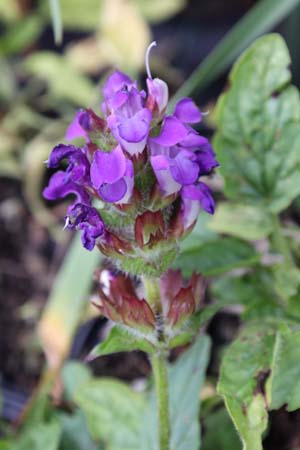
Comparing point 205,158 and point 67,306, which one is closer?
point 205,158

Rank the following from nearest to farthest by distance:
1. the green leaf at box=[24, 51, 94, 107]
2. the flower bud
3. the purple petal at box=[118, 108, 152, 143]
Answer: the purple petal at box=[118, 108, 152, 143] → the flower bud → the green leaf at box=[24, 51, 94, 107]

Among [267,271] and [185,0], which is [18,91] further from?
[267,271]

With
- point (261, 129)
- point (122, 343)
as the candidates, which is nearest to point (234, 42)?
point (261, 129)

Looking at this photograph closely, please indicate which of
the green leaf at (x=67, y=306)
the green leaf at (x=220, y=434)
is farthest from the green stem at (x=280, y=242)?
the green leaf at (x=67, y=306)

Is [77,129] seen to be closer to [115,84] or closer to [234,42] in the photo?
[115,84]

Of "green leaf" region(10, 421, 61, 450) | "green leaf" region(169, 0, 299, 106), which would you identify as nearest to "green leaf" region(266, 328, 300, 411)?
"green leaf" region(10, 421, 61, 450)

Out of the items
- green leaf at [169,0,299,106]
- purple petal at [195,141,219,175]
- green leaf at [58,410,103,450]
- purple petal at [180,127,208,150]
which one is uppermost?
purple petal at [180,127,208,150]

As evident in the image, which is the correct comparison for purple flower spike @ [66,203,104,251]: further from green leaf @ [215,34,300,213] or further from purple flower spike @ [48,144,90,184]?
green leaf @ [215,34,300,213]
